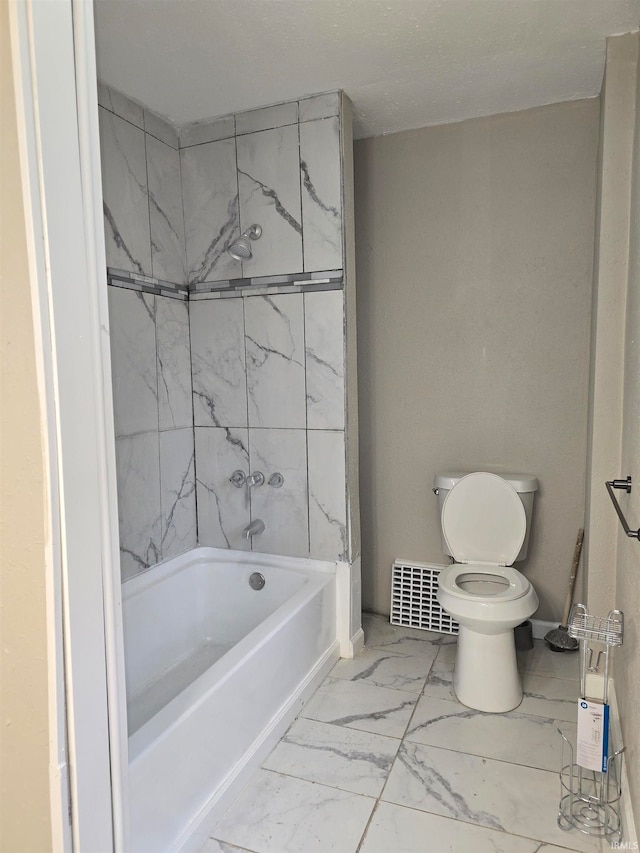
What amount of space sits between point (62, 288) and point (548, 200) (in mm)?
2290

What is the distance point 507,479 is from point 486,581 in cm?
48

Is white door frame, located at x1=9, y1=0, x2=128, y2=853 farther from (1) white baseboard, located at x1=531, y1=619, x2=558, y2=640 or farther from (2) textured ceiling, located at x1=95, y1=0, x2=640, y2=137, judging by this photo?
(1) white baseboard, located at x1=531, y1=619, x2=558, y2=640

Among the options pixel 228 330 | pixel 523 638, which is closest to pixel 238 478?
pixel 228 330

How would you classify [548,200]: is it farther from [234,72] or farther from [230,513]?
[230,513]

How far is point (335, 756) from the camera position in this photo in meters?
1.94

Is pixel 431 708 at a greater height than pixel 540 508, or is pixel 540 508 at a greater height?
pixel 540 508

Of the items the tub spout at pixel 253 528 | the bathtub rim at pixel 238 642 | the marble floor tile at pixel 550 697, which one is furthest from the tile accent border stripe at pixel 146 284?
the marble floor tile at pixel 550 697

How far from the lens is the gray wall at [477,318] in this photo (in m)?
2.58

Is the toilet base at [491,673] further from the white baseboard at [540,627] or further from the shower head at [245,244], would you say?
the shower head at [245,244]

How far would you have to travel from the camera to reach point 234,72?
2213 millimetres

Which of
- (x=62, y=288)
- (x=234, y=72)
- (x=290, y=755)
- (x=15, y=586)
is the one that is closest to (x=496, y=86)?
(x=234, y=72)

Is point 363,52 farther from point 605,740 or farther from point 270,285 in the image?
point 605,740

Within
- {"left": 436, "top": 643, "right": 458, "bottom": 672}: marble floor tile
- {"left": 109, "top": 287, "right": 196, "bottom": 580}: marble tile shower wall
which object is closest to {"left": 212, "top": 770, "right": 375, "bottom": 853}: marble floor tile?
{"left": 436, "top": 643, "right": 458, "bottom": 672}: marble floor tile

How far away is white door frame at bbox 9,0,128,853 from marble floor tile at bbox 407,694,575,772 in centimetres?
126
